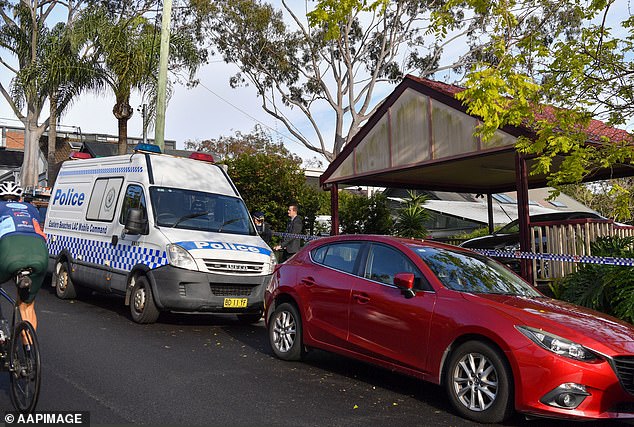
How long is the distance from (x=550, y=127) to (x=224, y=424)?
591cm

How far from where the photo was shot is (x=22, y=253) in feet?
17.7

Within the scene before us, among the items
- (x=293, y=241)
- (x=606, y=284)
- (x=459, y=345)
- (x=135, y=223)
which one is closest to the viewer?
(x=459, y=345)

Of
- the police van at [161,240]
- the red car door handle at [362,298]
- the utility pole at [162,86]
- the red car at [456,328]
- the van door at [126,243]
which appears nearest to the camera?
the red car at [456,328]

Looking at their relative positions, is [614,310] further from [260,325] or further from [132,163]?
[132,163]

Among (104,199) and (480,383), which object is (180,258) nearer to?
(104,199)

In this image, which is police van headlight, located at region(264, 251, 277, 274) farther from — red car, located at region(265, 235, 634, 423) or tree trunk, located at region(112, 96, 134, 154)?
tree trunk, located at region(112, 96, 134, 154)

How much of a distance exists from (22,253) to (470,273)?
4107 millimetres

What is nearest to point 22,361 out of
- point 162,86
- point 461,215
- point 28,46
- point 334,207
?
point 162,86

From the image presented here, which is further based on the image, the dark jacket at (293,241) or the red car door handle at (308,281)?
the dark jacket at (293,241)

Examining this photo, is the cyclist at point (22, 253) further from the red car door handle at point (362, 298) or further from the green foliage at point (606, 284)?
the green foliage at point (606, 284)

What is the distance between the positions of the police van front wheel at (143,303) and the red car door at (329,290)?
2822 millimetres

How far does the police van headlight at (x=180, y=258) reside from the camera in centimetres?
909

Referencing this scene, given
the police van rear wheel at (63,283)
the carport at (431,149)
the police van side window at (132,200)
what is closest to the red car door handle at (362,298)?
the police van side window at (132,200)

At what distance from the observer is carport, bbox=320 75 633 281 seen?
36.4 ft
